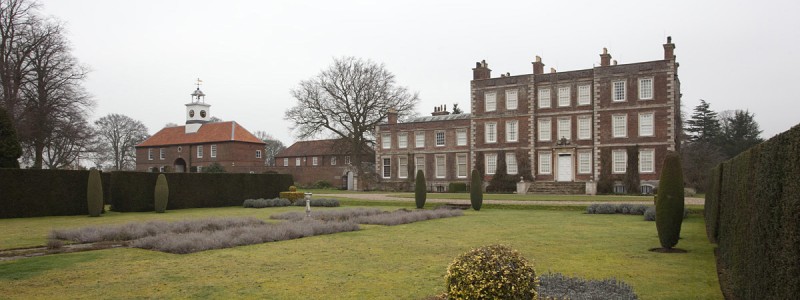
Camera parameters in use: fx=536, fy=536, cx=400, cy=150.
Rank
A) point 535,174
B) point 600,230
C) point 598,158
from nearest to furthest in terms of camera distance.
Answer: point 600,230
point 598,158
point 535,174

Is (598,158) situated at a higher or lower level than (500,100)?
lower

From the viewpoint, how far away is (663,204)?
36.6 feet

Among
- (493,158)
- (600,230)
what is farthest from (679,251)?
(493,158)

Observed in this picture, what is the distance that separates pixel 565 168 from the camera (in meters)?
39.7

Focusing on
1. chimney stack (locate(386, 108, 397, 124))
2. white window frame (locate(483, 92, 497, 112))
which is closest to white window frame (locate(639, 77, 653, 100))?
white window frame (locate(483, 92, 497, 112))

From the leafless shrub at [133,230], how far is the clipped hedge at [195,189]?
9.98m

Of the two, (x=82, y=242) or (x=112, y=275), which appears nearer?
(x=112, y=275)

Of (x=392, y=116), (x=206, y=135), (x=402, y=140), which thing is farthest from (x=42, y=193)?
(x=206, y=135)

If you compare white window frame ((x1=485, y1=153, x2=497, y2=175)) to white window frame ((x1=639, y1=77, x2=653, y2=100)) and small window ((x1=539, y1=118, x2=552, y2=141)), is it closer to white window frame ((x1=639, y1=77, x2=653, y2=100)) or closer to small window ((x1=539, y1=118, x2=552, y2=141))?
small window ((x1=539, y1=118, x2=552, y2=141))

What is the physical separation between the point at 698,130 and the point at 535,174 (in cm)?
3152

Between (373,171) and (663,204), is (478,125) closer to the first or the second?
(373,171)

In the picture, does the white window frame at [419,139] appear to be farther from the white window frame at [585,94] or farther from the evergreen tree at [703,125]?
the evergreen tree at [703,125]

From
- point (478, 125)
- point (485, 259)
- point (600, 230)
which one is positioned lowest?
point (600, 230)

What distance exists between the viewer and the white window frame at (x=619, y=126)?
123 feet
